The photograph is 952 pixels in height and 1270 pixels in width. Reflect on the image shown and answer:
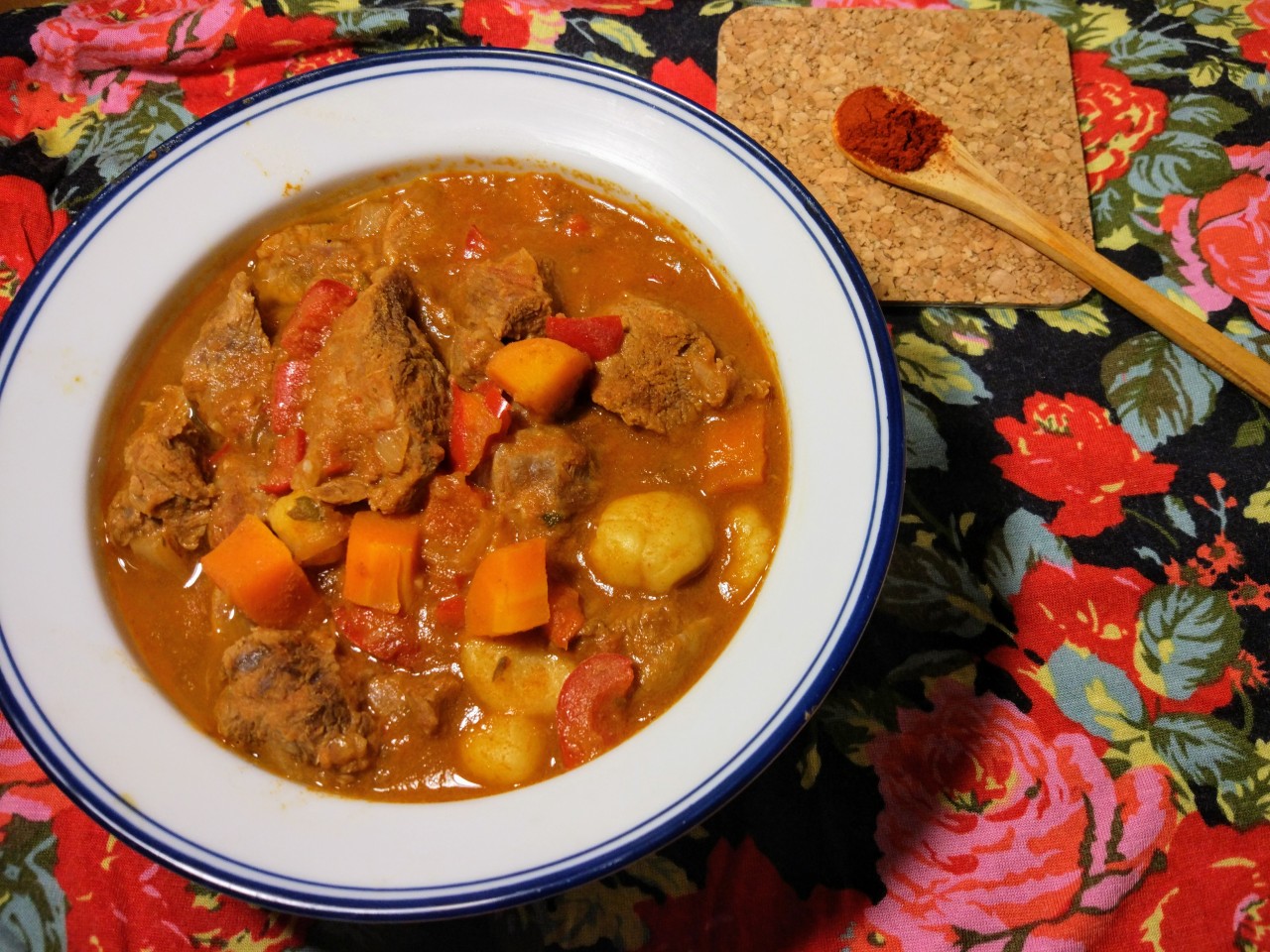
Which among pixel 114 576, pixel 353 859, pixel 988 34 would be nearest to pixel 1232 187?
pixel 988 34

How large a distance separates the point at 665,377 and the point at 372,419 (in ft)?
2.50

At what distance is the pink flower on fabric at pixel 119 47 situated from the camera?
3299 mm

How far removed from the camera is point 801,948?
2365 mm

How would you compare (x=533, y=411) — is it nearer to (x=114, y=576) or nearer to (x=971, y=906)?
(x=114, y=576)

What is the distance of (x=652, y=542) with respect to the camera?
2260 mm

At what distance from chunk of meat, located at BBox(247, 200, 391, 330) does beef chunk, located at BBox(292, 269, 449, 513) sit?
240 millimetres

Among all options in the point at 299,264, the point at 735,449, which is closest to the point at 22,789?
the point at 299,264

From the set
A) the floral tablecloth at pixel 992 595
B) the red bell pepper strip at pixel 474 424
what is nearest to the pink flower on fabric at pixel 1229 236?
the floral tablecloth at pixel 992 595

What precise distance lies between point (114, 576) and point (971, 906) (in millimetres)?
2347

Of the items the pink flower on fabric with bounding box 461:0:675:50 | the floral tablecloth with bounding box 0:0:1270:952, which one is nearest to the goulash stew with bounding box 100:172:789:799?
the floral tablecloth with bounding box 0:0:1270:952

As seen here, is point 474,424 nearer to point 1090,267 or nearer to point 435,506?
point 435,506

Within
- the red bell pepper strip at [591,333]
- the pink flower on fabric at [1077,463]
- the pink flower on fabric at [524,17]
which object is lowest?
the pink flower on fabric at [1077,463]


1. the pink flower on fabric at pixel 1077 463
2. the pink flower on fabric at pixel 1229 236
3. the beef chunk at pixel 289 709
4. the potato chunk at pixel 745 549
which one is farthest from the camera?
the pink flower on fabric at pixel 1229 236

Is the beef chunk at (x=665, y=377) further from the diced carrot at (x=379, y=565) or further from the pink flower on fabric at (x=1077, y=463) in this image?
the pink flower on fabric at (x=1077, y=463)
